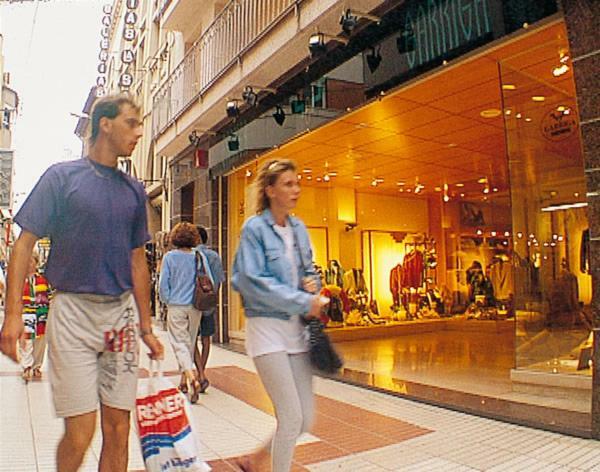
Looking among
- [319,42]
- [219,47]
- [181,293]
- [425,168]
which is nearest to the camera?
[181,293]

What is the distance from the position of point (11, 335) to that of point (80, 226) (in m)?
0.50

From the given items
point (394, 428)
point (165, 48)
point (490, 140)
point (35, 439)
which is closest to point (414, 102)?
point (490, 140)

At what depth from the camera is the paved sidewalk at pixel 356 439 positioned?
3643 mm

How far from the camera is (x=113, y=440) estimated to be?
2.41 m

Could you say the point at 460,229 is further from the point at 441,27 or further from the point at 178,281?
the point at 178,281

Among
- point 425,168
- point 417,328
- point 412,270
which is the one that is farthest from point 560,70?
point 412,270

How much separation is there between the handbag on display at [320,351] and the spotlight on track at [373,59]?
14.8ft

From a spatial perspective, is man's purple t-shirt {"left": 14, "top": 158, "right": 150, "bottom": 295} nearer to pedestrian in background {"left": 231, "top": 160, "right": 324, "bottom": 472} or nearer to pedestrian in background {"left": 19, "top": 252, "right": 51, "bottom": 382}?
pedestrian in background {"left": 231, "top": 160, "right": 324, "bottom": 472}

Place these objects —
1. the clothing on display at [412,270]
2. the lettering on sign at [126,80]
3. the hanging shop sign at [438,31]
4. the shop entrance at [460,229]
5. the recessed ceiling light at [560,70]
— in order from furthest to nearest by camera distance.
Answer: the lettering on sign at [126,80] < the clothing on display at [412,270] < the shop entrance at [460,229] < the recessed ceiling light at [560,70] < the hanging shop sign at [438,31]

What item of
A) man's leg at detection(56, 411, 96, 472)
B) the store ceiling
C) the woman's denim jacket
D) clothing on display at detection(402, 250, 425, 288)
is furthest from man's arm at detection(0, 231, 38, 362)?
clothing on display at detection(402, 250, 425, 288)

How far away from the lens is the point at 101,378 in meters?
2.39

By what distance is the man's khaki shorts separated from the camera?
2268mm

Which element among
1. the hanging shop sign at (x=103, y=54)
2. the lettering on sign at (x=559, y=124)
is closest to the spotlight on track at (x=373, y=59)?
the lettering on sign at (x=559, y=124)

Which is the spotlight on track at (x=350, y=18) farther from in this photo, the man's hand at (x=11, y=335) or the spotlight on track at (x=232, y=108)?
the man's hand at (x=11, y=335)
